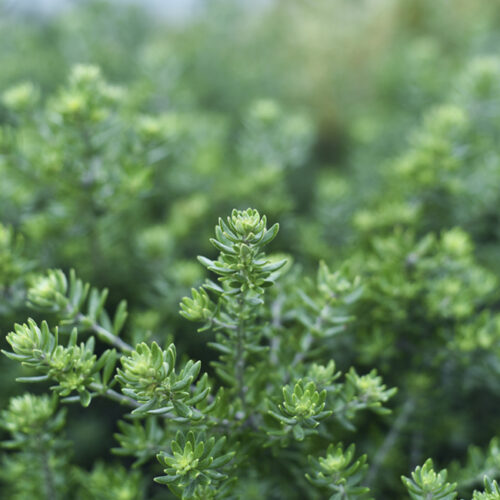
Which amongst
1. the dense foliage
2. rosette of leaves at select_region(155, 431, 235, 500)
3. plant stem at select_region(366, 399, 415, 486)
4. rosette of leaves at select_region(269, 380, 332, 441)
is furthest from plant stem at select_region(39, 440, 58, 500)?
plant stem at select_region(366, 399, 415, 486)

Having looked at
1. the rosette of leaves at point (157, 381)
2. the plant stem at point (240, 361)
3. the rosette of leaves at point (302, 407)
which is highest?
the plant stem at point (240, 361)

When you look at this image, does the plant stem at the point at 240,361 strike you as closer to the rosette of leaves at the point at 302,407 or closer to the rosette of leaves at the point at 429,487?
the rosette of leaves at the point at 302,407

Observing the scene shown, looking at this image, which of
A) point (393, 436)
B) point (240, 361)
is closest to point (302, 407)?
point (240, 361)

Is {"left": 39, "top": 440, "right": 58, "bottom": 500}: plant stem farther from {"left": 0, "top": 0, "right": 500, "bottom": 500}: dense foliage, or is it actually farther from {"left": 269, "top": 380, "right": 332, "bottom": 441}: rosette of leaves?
{"left": 269, "top": 380, "right": 332, "bottom": 441}: rosette of leaves

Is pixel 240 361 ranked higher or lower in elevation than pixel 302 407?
higher

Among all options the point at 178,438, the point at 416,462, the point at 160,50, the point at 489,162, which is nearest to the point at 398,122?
the point at 489,162

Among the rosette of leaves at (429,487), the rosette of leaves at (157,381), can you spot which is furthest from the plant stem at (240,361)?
the rosette of leaves at (429,487)

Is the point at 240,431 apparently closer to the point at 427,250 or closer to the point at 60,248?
the point at 427,250

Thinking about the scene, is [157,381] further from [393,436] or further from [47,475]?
[393,436]
